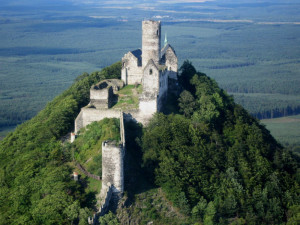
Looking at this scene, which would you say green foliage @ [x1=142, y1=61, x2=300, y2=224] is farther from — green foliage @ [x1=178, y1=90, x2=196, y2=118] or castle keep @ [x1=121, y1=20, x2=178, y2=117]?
castle keep @ [x1=121, y1=20, x2=178, y2=117]

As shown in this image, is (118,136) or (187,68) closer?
(118,136)

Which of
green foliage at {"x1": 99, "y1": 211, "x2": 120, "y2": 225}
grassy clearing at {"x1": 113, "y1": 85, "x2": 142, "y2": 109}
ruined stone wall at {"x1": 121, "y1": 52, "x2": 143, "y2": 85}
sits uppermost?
ruined stone wall at {"x1": 121, "y1": 52, "x2": 143, "y2": 85}

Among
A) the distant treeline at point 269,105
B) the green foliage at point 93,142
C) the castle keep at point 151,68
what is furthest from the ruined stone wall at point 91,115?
the distant treeline at point 269,105

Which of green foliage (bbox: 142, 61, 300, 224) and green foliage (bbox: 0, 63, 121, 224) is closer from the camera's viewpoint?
green foliage (bbox: 0, 63, 121, 224)

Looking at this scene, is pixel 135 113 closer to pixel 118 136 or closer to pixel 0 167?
pixel 118 136

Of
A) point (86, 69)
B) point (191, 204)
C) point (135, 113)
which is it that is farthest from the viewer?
point (86, 69)

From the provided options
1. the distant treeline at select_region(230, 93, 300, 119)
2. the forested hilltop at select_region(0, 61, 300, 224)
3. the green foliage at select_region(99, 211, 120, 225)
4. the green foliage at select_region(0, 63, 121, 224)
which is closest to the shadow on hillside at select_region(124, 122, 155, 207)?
the forested hilltop at select_region(0, 61, 300, 224)

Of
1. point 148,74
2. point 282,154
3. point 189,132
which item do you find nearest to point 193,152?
point 189,132
